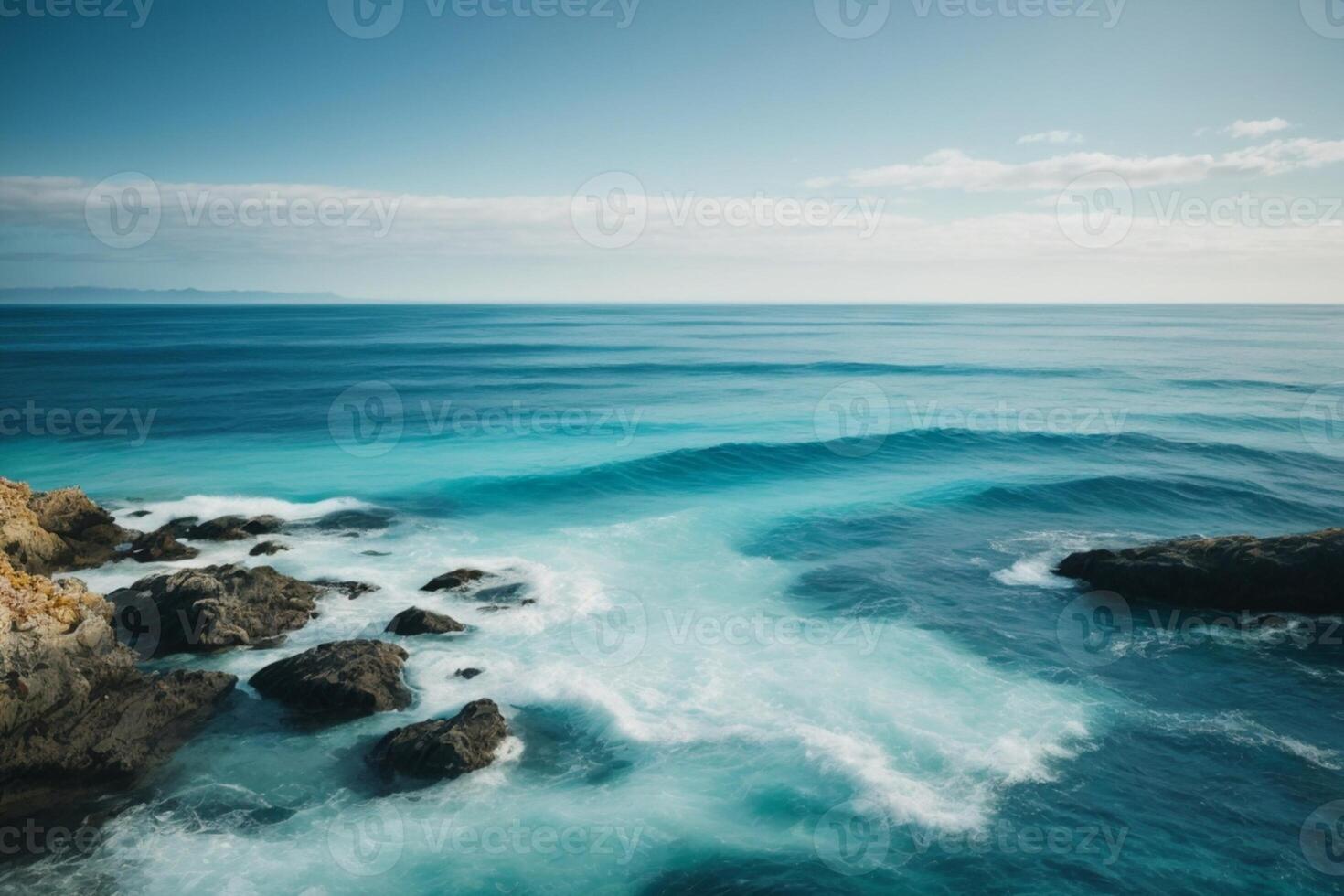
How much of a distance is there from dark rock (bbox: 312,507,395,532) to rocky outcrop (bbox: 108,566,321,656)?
659cm

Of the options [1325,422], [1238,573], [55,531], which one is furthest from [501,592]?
[1325,422]

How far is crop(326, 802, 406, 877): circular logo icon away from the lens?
1036 centimetres

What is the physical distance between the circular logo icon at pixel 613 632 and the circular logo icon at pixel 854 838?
6.18 metres

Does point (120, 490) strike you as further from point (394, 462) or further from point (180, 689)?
point (180, 689)

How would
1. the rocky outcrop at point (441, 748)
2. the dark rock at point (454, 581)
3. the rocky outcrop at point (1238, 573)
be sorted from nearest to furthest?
the rocky outcrop at point (441, 748) → the rocky outcrop at point (1238, 573) → the dark rock at point (454, 581)

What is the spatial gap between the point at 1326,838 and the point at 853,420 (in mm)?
35601

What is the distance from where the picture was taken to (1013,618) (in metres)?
18.1

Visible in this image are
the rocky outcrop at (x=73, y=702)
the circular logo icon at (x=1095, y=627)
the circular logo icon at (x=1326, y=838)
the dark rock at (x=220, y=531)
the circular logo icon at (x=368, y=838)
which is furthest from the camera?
the dark rock at (x=220, y=531)

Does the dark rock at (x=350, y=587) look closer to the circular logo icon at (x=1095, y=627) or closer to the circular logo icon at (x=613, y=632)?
the circular logo icon at (x=613, y=632)

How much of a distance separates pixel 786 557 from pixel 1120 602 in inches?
362

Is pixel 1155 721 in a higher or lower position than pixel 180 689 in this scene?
lower

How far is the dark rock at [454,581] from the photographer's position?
64.0 feet

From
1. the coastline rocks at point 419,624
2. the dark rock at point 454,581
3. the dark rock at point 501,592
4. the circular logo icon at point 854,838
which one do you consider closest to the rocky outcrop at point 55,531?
the dark rock at point 454,581

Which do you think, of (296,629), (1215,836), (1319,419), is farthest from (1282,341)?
(296,629)
